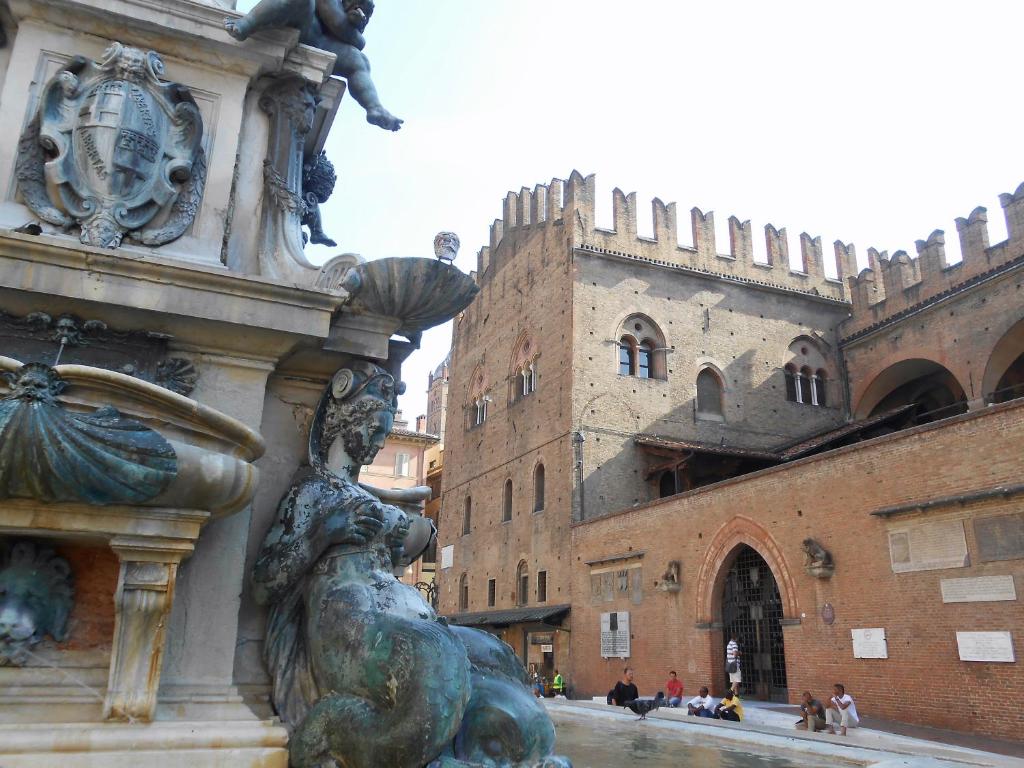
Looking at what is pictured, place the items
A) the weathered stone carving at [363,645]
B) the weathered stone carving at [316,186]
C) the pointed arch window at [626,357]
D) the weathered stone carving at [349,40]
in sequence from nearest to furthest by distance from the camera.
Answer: the weathered stone carving at [363,645] < the weathered stone carving at [349,40] < the weathered stone carving at [316,186] < the pointed arch window at [626,357]

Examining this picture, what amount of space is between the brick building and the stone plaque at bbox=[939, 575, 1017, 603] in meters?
0.03

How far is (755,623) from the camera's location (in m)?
17.8

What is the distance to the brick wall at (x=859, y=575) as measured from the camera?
41.9 feet

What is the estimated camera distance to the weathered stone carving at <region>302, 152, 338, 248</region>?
434 centimetres

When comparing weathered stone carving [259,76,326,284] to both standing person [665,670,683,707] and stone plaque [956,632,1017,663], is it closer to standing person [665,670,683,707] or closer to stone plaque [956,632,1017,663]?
stone plaque [956,632,1017,663]

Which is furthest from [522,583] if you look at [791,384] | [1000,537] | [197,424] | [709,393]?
[197,424]

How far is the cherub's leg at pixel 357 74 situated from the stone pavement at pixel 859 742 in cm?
534

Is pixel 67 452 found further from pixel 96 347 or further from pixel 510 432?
pixel 510 432

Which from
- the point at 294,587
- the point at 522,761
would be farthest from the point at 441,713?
the point at 294,587

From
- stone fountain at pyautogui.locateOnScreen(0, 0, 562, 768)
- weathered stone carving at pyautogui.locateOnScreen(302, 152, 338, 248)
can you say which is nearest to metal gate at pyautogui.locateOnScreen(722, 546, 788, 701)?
weathered stone carving at pyautogui.locateOnScreen(302, 152, 338, 248)

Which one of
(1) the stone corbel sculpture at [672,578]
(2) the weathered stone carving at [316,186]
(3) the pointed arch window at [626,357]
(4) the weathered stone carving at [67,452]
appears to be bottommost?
(4) the weathered stone carving at [67,452]

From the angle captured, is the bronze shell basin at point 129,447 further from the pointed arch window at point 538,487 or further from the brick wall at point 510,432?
the pointed arch window at point 538,487

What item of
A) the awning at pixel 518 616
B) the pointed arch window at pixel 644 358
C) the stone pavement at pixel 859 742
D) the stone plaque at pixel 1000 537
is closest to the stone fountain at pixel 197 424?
the stone pavement at pixel 859 742

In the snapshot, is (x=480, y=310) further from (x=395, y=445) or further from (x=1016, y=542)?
(x=1016, y=542)
